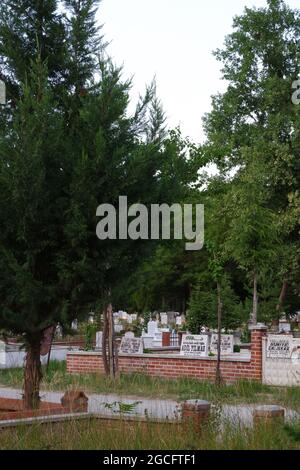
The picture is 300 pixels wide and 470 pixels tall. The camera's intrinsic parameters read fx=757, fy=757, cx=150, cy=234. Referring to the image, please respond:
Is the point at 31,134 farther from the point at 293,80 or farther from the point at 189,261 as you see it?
the point at 189,261

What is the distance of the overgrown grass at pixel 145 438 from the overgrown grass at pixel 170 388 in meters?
4.73

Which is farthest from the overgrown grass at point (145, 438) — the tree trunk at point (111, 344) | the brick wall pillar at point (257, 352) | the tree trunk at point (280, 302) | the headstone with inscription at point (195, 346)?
the tree trunk at point (280, 302)

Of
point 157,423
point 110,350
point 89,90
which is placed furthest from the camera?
point 110,350

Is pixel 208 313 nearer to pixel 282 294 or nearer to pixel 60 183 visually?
pixel 282 294

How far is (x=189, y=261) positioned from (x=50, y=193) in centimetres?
4166

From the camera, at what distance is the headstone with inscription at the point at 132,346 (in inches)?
744

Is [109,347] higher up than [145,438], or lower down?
higher up

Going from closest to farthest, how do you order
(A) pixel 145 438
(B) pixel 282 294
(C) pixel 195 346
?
(A) pixel 145 438
(C) pixel 195 346
(B) pixel 282 294

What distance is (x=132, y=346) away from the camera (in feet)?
62.2

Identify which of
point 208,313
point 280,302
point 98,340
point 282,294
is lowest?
point 98,340

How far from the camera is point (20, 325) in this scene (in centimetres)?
916

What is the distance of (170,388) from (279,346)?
2.55 metres

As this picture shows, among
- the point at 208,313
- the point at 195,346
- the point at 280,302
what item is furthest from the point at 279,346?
the point at 280,302
